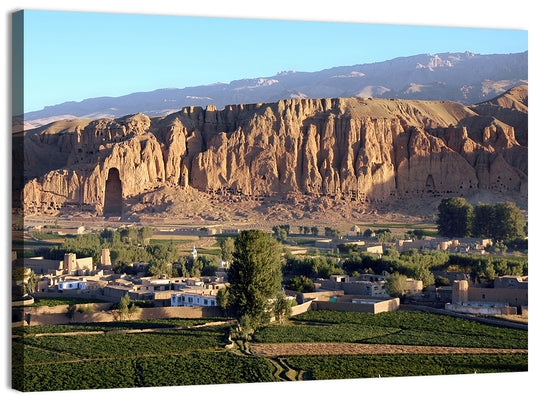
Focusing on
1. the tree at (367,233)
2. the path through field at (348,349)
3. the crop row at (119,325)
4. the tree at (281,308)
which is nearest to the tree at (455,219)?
the tree at (367,233)

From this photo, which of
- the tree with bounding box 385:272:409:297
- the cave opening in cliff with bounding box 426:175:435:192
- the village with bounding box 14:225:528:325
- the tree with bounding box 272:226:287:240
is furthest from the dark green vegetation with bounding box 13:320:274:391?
the cave opening in cliff with bounding box 426:175:435:192

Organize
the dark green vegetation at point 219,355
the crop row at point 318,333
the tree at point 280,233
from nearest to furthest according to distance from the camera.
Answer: the dark green vegetation at point 219,355
the crop row at point 318,333
the tree at point 280,233

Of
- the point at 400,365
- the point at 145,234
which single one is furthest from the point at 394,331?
the point at 145,234

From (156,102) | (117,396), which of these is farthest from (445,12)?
(156,102)

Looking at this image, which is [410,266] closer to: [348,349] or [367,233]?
[348,349]

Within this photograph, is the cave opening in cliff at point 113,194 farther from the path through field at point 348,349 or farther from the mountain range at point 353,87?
the path through field at point 348,349

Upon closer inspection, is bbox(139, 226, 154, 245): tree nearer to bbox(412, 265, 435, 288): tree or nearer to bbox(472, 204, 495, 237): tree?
bbox(472, 204, 495, 237): tree
